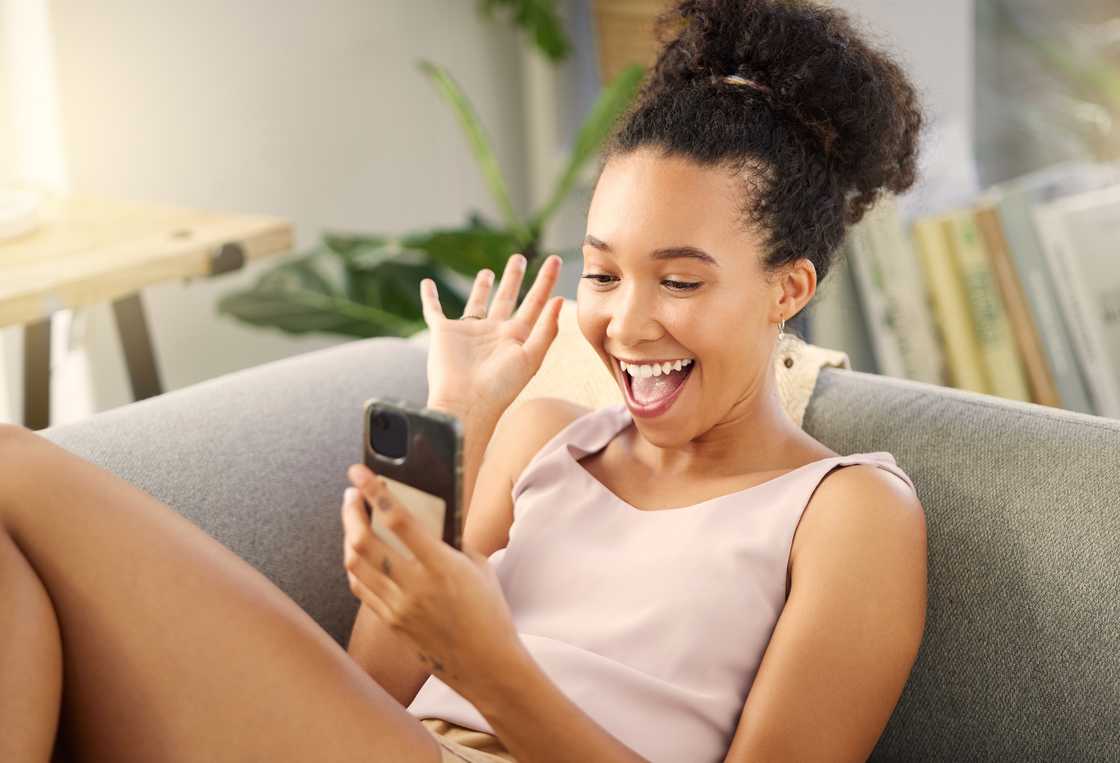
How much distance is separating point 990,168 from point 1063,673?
81.5 inches

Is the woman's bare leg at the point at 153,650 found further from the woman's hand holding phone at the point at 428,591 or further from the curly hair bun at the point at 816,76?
the curly hair bun at the point at 816,76

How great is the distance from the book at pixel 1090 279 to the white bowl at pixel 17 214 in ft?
5.50

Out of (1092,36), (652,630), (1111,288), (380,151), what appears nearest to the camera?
(652,630)

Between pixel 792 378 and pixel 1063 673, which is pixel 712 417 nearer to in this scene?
pixel 792 378

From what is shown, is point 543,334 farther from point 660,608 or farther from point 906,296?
point 906,296

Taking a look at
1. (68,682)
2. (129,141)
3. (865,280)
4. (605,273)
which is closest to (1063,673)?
(605,273)

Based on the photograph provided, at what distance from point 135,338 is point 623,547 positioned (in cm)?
137

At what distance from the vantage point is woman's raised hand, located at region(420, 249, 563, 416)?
117cm

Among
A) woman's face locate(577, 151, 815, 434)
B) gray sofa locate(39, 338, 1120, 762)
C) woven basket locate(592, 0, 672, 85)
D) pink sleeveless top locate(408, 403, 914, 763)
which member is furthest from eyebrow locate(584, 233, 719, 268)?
woven basket locate(592, 0, 672, 85)

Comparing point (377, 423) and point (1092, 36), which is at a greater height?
point (1092, 36)

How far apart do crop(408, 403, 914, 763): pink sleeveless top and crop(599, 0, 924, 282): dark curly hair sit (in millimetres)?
230

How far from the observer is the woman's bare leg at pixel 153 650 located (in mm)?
942

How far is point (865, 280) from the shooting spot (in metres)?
2.23

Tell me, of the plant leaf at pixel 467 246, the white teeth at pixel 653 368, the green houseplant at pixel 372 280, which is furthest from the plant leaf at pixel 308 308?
the white teeth at pixel 653 368
